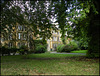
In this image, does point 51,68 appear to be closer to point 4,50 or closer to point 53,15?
point 53,15

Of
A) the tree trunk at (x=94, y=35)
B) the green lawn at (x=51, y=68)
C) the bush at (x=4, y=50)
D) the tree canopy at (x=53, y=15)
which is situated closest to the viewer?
the green lawn at (x=51, y=68)

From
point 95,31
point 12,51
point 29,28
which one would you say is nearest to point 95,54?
point 95,31

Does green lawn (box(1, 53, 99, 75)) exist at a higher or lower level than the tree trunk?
lower

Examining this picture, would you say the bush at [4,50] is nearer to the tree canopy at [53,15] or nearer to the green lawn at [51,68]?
the green lawn at [51,68]

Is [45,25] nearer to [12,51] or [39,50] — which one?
[12,51]

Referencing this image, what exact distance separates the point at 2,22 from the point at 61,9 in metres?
5.75

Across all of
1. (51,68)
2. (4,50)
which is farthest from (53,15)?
(4,50)

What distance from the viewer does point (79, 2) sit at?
9.13m

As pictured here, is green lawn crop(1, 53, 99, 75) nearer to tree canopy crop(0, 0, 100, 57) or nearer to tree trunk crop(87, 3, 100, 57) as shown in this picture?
tree trunk crop(87, 3, 100, 57)

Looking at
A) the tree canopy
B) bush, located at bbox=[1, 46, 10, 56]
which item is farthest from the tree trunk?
bush, located at bbox=[1, 46, 10, 56]

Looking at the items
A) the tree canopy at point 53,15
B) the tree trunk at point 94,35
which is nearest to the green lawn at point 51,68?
the tree trunk at point 94,35

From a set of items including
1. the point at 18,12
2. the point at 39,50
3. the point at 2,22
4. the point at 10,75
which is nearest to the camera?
the point at 10,75

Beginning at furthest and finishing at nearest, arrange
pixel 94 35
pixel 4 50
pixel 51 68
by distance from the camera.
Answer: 1. pixel 4 50
2. pixel 94 35
3. pixel 51 68

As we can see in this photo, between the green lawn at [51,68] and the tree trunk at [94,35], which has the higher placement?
the tree trunk at [94,35]
